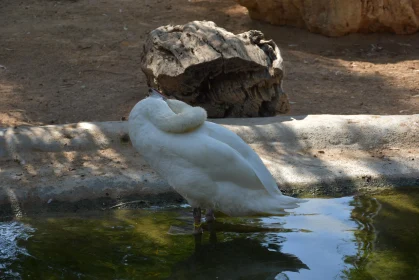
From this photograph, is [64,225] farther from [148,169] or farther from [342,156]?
[342,156]

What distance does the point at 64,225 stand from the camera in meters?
4.08

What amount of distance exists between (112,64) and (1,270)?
173 inches

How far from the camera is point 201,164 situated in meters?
3.80

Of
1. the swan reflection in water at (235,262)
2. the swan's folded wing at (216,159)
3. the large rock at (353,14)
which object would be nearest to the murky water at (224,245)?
the swan reflection in water at (235,262)

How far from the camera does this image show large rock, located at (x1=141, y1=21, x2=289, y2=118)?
221 inches

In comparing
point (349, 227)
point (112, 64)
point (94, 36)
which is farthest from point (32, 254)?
point (94, 36)

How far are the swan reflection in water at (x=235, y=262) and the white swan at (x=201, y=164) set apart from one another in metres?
0.21

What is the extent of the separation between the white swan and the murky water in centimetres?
22

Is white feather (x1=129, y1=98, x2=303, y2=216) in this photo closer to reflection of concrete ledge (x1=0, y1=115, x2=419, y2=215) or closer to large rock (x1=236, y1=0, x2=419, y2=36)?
reflection of concrete ledge (x1=0, y1=115, x2=419, y2=215)

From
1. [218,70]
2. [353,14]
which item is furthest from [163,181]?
[353,14]

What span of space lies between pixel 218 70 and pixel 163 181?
4.81 feet

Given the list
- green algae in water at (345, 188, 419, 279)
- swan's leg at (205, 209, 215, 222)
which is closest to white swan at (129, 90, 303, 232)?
swan's leg at (205, 209, 215, 222)

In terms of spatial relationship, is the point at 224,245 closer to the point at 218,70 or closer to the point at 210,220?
the point at 210,220

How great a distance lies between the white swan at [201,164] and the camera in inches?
151
